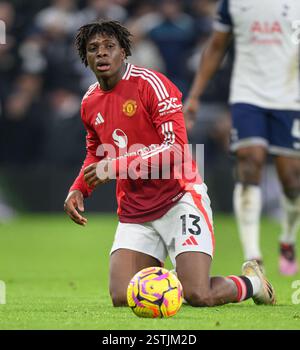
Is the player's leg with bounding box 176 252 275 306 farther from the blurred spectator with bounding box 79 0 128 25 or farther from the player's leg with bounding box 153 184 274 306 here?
the blurred spectator with bounding box 79 0 128 25

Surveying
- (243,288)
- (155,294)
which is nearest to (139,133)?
(243,288)

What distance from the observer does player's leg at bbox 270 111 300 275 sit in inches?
404

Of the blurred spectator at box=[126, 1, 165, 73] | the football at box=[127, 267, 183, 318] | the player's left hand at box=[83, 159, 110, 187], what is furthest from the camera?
the blurred spectator at box=[126, 1, 165, 73]

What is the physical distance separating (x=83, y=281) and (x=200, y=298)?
2.53 m

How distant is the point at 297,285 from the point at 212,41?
2741 millimetres

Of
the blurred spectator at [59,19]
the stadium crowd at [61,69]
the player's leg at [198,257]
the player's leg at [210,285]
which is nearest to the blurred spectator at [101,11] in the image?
the stadium crowd at [61,69]

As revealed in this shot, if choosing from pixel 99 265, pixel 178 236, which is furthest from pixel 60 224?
pixel 178 236

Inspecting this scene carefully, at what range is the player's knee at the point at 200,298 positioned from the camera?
7.17m

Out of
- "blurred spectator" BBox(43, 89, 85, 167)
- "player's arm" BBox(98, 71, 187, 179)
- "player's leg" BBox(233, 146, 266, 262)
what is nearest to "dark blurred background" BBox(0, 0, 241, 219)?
"blurred spectator" BBox(43, 89, 85, 167)

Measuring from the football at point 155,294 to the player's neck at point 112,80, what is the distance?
153cm

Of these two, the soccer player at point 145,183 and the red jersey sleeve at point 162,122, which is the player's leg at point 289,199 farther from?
the red jersey sleeve at point 162,122

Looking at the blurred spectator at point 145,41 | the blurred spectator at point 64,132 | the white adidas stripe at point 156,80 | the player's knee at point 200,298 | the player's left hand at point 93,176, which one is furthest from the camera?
the blurred spectator at point 145,41

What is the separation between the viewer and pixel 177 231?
24.7ft

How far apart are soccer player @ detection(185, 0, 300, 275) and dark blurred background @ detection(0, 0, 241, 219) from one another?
6.52m
